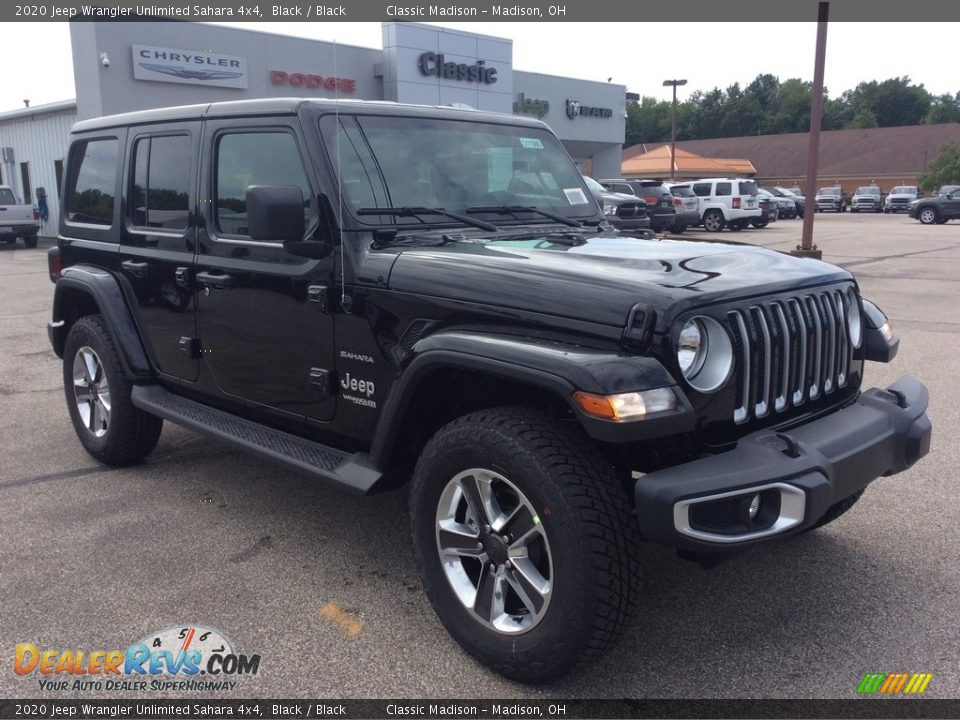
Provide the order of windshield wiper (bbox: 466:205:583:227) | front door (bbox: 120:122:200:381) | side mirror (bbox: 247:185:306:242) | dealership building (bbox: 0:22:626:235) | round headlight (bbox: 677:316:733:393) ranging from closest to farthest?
round headlight (bbox: 677:316:733:393), side mirror (bbox: 247:185:306:242), windshield wiper (bbox: 466:205:583:227), front door (bbox: 120:122:200:381), dealership building (bbox: 0:22:626:235)

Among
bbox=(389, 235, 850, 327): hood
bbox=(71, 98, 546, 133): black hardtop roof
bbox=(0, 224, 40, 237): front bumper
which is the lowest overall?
bbox=(0, 224, 40, 237): front bumper

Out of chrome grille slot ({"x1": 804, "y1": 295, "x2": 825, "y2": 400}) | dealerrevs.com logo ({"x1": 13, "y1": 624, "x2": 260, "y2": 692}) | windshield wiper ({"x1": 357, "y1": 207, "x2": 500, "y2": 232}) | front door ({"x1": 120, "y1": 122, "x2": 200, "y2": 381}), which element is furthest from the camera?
front door ({"x1": 120, "y1": 122, "x2": 200, "y2": 381})

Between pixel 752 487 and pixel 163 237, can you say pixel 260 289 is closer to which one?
pixel 163 237

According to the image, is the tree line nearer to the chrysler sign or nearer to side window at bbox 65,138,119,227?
the chrysler sign

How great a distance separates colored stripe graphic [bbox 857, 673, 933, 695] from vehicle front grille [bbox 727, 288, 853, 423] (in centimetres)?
95

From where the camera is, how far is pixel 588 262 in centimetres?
308

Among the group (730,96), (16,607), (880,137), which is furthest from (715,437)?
(730,96)

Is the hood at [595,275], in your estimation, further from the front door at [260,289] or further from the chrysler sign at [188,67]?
the chrysler sign at [188,67]

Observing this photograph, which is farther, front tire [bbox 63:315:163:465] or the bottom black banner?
front tire [bbox 63:315:163:465]

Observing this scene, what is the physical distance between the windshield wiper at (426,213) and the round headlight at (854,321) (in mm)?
1504

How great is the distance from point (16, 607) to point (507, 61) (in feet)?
86.2

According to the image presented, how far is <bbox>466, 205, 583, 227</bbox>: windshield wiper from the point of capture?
3.91m

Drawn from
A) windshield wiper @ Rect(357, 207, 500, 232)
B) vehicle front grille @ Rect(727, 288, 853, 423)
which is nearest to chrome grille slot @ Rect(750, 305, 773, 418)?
vehicle front grille @ Rect(727, 288, 853, 423)

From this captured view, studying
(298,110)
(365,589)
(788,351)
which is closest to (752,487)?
(788,351)
